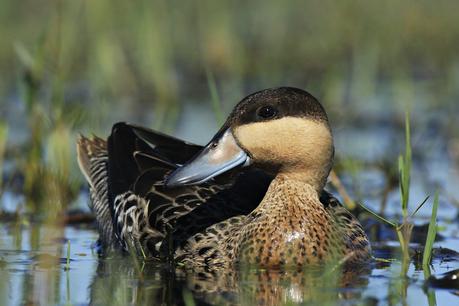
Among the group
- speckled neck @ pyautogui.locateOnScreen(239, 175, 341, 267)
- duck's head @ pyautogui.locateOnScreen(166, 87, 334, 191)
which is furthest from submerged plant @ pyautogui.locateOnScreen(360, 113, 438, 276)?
duck's head @ pyautogui.locateOnScreen(166, 87, 334, 191)

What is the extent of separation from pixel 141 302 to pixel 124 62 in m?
7.60

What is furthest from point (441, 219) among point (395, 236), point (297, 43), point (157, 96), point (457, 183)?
point (297, 43)

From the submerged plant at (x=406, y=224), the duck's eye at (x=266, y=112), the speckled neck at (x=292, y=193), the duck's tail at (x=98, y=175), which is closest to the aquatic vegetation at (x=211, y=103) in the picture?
the submerged plant at (x=406, y=224)

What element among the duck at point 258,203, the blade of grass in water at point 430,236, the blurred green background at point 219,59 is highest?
the blurred green background at point 219,59

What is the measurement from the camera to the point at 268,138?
6.34m

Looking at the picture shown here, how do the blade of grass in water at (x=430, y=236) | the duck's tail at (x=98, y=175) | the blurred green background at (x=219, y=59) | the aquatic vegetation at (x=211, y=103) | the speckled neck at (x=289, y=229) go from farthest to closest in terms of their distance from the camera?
the blurred green background at (x=219, y=59) < the duck's tail at (x=98, y=175) < the speckled neck at (x=289, y=229) < the aquatic vegetation at (x=211, y=103) < the blade of grass in water at (x=430, y=236)

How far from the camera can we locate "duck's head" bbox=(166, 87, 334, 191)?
20.8ft

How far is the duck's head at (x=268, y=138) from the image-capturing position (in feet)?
20.8

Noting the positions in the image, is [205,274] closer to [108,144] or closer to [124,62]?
[108,144]

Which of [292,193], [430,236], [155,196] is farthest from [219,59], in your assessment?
[430,236]

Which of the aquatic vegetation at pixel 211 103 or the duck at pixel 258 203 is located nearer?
the aquatic vegetation at pixel 211 103

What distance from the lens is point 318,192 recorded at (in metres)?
6.60

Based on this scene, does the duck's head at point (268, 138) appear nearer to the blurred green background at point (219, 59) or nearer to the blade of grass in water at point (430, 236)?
the blade of grass in water at point (430, 236)

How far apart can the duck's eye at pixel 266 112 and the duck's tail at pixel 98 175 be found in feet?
5.21
